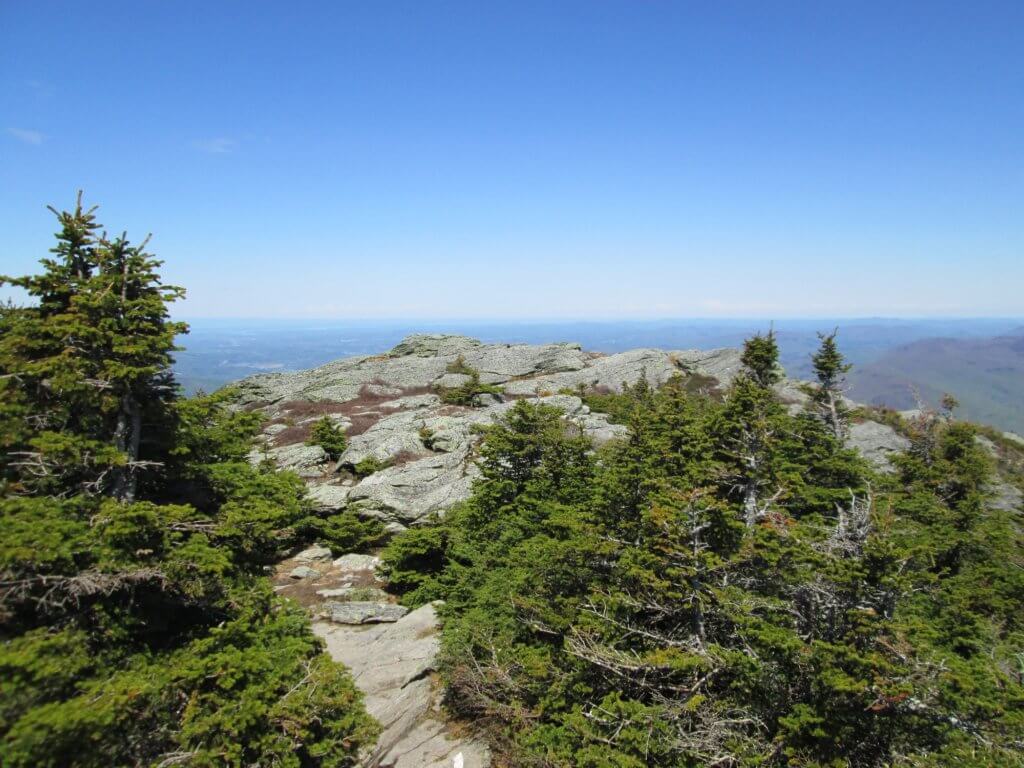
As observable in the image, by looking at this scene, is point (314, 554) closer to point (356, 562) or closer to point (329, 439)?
point (356, 562)

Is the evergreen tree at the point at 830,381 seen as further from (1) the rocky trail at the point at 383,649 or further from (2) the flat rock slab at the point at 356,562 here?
(2) the flat rock slab at the point at 356,562

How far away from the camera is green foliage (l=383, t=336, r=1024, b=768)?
8211mm

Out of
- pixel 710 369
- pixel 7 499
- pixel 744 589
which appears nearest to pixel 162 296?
pixel 7 499

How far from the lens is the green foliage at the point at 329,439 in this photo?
32.8 meters

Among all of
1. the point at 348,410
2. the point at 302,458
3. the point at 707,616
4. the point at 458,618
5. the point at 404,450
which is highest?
the point at 707,616

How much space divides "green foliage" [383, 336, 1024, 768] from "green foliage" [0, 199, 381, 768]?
4.49 meters

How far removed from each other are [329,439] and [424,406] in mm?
11572

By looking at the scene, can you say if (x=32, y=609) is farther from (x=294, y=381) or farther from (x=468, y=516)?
(x=294, y=381)

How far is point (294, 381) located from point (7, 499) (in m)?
55.5

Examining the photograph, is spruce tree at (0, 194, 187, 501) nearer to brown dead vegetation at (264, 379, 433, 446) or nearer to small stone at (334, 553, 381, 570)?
small stone at (334, 553, 381, 570)

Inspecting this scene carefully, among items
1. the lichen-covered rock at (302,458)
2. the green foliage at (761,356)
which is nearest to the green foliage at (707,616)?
the green foliage at (761,356)

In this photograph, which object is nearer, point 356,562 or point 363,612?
point 363,612

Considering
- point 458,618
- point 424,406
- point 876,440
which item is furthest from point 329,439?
point 876,440

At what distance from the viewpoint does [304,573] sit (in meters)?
21.7
